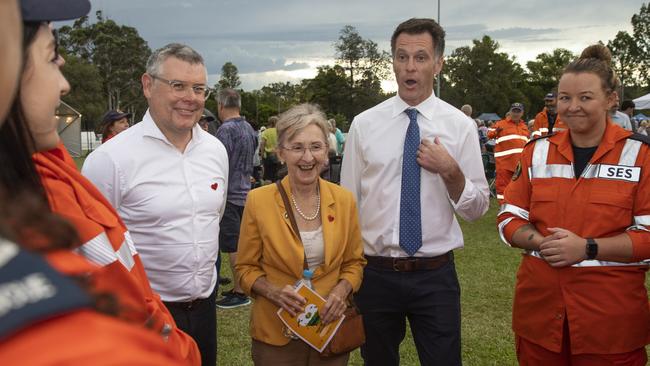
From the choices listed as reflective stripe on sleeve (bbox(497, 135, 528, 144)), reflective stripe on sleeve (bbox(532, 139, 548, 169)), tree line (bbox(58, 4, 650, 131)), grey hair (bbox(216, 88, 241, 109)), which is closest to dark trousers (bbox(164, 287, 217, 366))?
reflective stripe on sleeve (bbox(532, 139, 548, 169))

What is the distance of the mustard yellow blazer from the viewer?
312cm

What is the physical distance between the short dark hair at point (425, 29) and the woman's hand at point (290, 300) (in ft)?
5.21

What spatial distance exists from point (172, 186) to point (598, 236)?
217 centimetres

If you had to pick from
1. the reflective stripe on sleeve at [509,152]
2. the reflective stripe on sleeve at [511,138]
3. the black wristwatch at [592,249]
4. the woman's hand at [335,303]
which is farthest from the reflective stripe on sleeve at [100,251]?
the reflective stripe on sleeve at [511,138]

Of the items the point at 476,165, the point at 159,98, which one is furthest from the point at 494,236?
the point at 159,98

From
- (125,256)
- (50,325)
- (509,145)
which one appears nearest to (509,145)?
(509,145)

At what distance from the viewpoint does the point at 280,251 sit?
3.09 meters

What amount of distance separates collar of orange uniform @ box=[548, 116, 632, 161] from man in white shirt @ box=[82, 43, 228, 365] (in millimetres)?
1867

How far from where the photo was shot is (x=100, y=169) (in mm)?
2934

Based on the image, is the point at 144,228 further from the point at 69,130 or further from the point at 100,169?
the point at 69,130

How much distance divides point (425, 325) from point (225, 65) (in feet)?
356

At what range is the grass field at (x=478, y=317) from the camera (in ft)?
16.5

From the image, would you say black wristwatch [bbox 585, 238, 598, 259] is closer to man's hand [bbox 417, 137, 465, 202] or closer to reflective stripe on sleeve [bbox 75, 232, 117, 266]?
man's hand [bbox 417, 137, 465, 202]

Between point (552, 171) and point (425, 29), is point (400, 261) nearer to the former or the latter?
point (552, 171)
